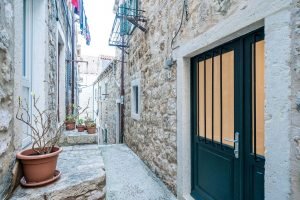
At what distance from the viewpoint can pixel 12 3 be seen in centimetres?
146

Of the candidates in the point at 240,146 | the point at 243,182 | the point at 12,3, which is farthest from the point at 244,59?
the point at 12,3

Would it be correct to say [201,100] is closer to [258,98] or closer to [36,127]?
[258,98]

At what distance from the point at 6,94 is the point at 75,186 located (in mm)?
811

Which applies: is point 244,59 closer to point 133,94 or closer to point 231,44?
point 231,44

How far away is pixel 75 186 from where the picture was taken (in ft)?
5.13

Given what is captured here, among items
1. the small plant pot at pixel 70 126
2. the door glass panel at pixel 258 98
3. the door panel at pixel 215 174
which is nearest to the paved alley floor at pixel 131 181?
the door panel at pixel 215 174

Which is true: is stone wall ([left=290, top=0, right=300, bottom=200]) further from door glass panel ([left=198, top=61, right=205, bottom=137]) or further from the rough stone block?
the rough stone block

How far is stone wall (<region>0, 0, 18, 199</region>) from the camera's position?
4.30 feet

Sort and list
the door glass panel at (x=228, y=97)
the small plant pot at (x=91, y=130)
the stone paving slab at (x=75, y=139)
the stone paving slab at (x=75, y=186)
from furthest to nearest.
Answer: the small plant pot at (x=91, y=130), the stone paving slab at (x=75, y=139), the door glass panel at (x=228, y=97), the stone paving slab at (x=75, y=186)

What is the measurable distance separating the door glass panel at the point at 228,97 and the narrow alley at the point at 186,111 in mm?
10

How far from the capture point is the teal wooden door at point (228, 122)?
1812 millimetres

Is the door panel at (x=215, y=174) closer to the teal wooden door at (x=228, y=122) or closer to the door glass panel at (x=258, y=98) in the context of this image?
the teal wooden door at (x=228, y=122)

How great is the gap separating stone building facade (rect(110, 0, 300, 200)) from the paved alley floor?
17 cm

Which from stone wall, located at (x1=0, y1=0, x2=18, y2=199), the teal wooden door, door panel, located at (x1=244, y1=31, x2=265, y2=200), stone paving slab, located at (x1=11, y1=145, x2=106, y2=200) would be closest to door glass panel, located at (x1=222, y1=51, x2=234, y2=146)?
the teal wooden door
